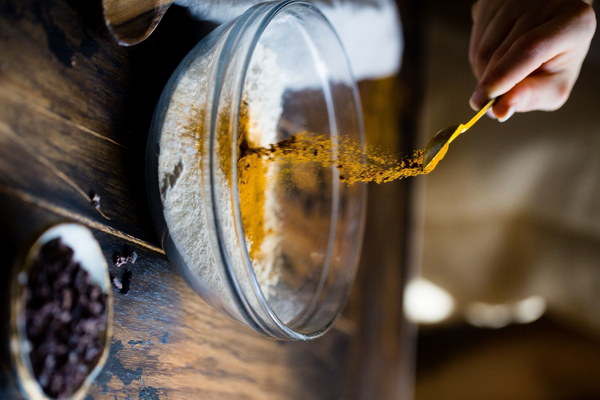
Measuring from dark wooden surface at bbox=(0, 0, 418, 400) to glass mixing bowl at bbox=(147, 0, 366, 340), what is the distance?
45 mm

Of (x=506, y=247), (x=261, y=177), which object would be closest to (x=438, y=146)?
(x=261, y=177)

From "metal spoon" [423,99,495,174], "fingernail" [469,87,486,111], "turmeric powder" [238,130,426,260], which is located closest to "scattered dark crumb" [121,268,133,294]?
"turmeric powder" [238,130,426,260]

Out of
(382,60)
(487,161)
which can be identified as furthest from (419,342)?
(382,60)

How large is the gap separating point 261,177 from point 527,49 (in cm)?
43

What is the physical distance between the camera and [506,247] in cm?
164

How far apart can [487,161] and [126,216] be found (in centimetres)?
130

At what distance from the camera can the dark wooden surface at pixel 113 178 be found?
54cm

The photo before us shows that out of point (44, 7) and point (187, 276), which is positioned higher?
point (44, 7)

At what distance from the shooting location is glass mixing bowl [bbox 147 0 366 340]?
1.95 ft

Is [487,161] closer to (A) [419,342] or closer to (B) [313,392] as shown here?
(A) [419,342]

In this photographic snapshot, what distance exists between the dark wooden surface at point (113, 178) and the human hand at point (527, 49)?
458 mm

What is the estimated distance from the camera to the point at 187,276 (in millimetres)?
689

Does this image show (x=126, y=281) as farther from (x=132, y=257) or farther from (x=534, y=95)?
(x=534, y=95)

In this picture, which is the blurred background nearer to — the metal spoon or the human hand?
the human hand
